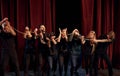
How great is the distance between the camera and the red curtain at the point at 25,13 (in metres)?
9.16

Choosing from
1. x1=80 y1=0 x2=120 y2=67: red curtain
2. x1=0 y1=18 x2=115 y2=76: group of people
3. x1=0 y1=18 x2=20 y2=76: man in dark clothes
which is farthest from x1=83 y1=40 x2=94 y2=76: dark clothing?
x1=0 y1=18 x2=20 y2=76: man in dark clothes

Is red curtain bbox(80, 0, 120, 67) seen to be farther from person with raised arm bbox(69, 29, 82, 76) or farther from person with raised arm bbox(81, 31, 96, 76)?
person with raised arm bbox(69, 29, 82, 76)

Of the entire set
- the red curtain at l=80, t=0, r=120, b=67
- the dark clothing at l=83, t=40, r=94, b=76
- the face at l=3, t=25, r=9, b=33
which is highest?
the red curtain at l=80, t=0, r=120, b=67

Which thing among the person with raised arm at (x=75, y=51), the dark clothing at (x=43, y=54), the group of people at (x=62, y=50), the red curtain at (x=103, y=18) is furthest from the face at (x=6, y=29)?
the red curtain at (x=103, y=18)

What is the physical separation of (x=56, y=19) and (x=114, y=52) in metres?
2.06

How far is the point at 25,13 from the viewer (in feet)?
30.4

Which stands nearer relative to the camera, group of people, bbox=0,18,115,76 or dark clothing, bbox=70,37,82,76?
group of people, bbox=0,18,115,76

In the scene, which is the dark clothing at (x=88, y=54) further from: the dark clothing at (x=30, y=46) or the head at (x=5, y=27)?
the head at (x=5, y=27)

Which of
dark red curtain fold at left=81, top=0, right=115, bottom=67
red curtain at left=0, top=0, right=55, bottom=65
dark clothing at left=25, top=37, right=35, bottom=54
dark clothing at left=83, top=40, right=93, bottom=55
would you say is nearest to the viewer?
dark clothing at left=25, top=37, right=35, bottom=54

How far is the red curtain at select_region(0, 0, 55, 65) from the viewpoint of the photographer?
9.16 metres

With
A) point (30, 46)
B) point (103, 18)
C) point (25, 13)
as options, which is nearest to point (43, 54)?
point (30, 46)

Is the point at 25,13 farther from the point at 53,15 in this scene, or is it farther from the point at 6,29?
the point at 6,29

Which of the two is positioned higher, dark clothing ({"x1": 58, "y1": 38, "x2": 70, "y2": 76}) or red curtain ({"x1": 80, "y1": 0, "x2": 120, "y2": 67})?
red curtain ({"x1": 80, "y1": 0, "x2": 120, "y2": 67})

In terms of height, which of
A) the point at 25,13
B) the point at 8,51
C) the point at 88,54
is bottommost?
the point at 88,54
